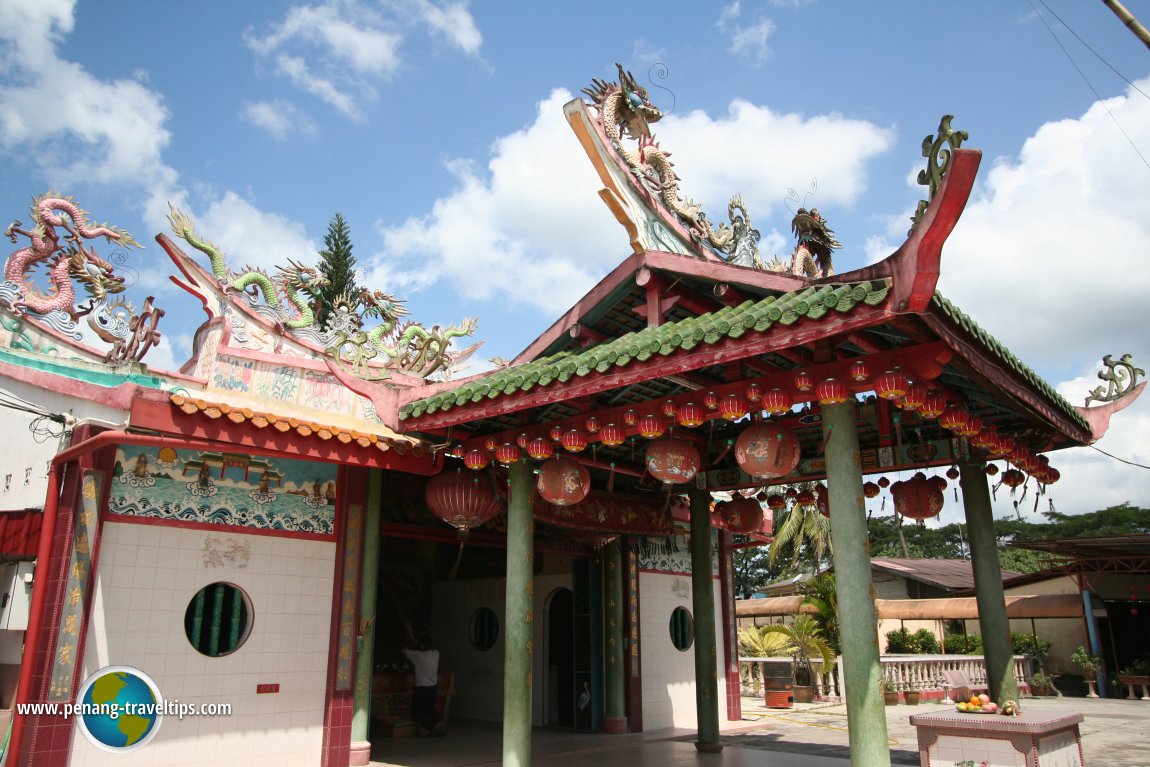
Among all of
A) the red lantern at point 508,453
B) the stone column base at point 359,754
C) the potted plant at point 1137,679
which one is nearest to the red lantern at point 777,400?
the red lantern at point 508,453

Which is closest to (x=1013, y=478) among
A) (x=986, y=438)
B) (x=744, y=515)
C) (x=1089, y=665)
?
(x=986, y=438)

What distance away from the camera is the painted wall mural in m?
7.48

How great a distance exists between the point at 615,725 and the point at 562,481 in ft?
19.2

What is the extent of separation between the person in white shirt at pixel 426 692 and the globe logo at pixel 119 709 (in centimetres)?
480

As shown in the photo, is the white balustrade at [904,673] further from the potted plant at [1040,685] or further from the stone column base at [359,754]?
the stone column base at [359,754]

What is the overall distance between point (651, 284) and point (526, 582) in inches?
120

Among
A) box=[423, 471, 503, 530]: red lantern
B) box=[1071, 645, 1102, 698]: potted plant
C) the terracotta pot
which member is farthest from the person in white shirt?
box=[1071, 645, 1102, 698]: potted plant

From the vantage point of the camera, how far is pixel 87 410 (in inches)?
335

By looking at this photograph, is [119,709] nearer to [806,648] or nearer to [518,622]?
[518,622]

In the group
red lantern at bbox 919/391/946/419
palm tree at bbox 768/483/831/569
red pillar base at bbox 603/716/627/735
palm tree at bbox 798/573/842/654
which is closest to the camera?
red lantern at bbox 919/391/946/419

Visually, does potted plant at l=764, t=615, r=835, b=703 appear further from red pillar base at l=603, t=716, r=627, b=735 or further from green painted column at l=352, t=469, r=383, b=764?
green painted column at l=352, t=469, r=383, b=764

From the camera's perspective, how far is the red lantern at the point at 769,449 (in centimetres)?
648

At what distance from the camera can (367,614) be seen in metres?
8.77

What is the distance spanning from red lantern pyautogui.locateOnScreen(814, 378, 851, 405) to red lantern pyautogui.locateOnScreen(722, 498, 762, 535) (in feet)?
13.1
